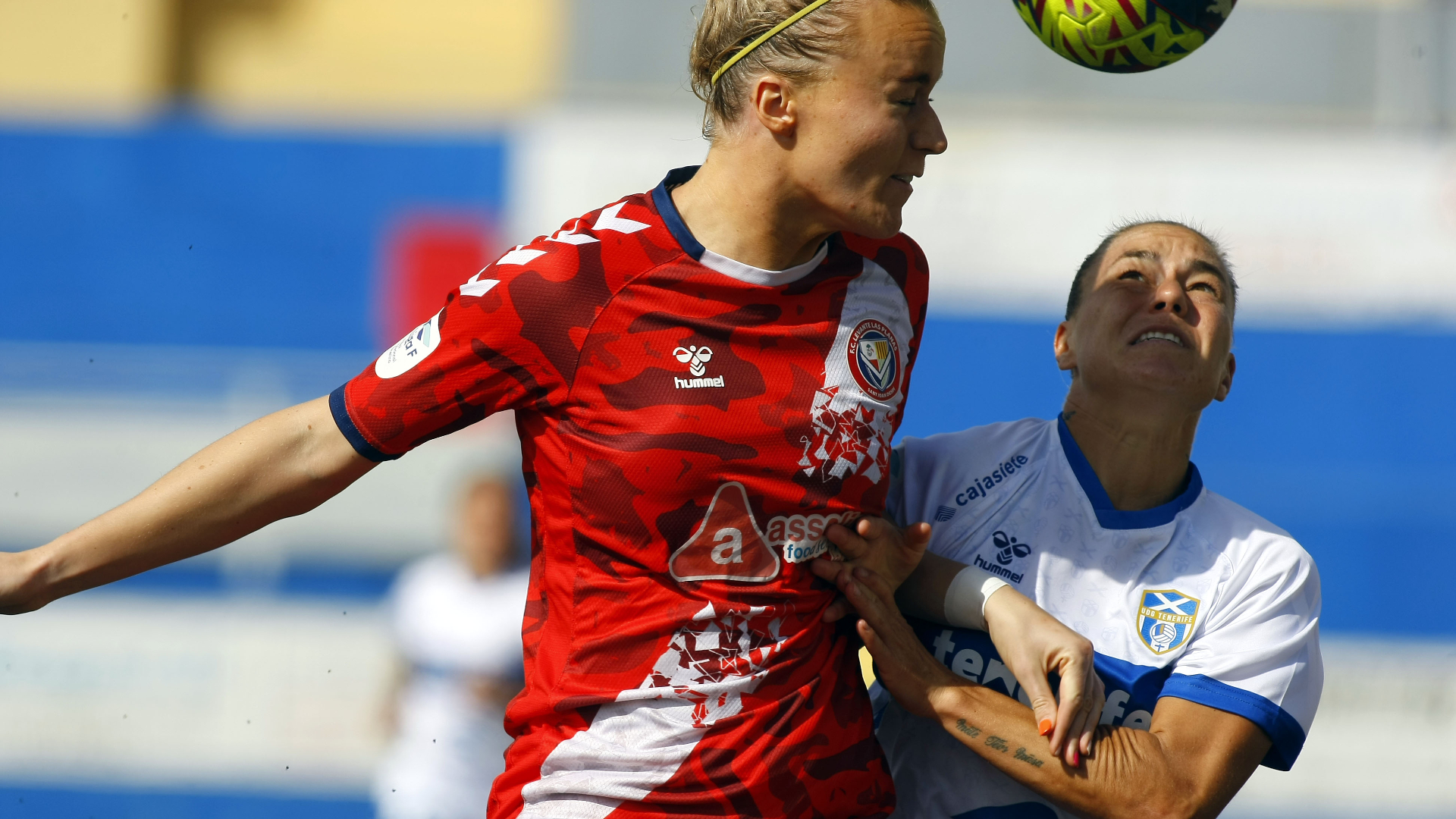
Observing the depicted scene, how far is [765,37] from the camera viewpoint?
7.18 feet

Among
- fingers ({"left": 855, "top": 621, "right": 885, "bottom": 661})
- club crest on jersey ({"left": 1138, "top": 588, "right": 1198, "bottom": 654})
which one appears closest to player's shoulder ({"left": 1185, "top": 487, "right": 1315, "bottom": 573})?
club crest on jersey ({"left": 1138, "top": 588, "right": 1198, "bottom": 654})

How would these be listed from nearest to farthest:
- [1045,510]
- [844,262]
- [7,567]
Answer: [7,567] < [844,262] < [1045,510]

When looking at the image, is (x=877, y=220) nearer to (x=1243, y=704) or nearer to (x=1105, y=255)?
(x=1105, y=255)

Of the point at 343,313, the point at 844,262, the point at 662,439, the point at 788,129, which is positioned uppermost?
the point at 788,129

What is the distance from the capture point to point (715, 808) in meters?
2.13

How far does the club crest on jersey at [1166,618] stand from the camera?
2.49m

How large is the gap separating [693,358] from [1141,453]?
3.29ft

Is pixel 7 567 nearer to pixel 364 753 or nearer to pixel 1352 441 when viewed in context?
pixel 364 753

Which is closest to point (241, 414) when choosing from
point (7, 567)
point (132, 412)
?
point (132, 412)

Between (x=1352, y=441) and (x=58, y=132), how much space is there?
8.57 meters

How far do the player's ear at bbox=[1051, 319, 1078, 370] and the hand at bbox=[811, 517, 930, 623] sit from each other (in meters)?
0.64

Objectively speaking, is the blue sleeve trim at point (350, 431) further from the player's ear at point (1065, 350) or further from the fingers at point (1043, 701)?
the player's ear at point (1065, 350)

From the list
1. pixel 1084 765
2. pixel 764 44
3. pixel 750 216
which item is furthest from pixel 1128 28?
pixel 1084 765

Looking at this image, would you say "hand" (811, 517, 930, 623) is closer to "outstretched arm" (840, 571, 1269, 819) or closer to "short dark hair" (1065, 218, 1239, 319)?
"outstretched arm" (840, 571, 1269, 819)
